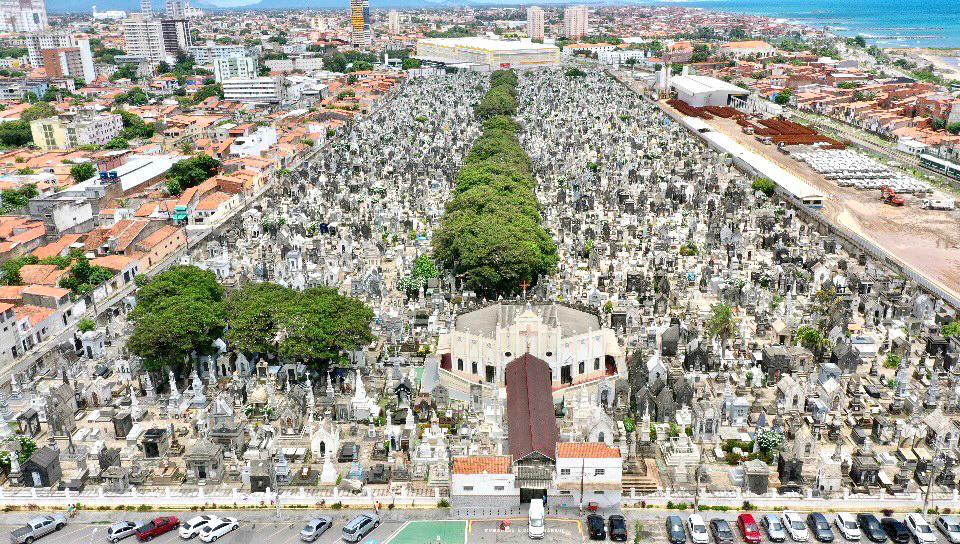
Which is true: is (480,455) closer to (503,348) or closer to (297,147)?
(503,348)

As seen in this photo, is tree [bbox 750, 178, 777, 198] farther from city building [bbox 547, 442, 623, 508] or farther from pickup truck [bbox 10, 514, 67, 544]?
pickup truck [bbox 10, 514, 67, 544]

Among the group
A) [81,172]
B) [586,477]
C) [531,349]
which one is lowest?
[586,477]

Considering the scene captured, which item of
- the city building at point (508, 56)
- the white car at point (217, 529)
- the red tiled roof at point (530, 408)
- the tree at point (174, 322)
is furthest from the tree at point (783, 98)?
the white car at point (217, 529)

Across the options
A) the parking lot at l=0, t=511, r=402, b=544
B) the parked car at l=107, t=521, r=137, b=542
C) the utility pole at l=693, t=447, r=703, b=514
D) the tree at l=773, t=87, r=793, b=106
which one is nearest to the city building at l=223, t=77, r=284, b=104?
the tree at l=773, t=87, r=793, b=106

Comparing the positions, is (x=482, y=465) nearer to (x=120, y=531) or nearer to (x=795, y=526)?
(x=795, y=526)

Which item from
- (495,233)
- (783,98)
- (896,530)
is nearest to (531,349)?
(495,233)

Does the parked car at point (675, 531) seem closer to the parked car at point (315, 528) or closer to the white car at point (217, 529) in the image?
the parked car at point (315, 528)

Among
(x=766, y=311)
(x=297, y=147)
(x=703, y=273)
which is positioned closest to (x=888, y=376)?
(x=766, y=311)
